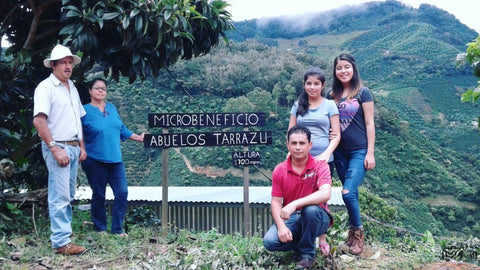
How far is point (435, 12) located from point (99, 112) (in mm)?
52569

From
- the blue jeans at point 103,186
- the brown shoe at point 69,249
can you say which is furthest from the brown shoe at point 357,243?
the brown shoe at point 69,249

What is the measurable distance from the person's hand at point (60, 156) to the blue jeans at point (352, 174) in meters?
1.89

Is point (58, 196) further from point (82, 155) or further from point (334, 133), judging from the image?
point (334, 133)

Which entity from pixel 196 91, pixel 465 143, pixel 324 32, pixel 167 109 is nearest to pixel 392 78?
pixel 465 143

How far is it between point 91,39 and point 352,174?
92.5 inches

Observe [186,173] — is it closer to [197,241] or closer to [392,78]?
[197,241]

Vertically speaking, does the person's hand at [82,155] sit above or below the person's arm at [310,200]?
above

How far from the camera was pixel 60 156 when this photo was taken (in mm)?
3076

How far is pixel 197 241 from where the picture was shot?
368 cm

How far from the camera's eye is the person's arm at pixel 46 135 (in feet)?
10.0

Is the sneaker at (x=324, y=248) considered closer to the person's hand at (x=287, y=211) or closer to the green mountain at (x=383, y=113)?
the person's hand at (x=287, y=211)

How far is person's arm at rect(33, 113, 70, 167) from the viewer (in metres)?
3.05

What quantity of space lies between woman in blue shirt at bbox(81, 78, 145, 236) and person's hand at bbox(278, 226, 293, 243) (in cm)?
162

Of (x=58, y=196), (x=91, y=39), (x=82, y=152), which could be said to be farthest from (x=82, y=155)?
(x=91, y=39)
